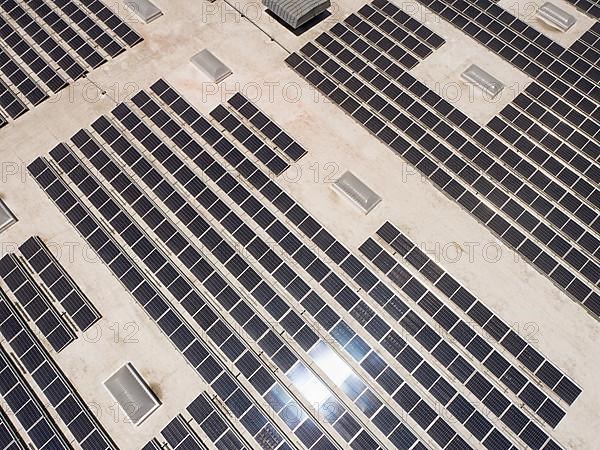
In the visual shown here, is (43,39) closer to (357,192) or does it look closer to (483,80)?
(357,192)

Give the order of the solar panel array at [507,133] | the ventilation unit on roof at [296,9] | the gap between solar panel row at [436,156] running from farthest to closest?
1. the ventilation unit on roof at [296,9]
2. the solar panel array at [507,133]
3. the gap between solar panel row at [436,156]

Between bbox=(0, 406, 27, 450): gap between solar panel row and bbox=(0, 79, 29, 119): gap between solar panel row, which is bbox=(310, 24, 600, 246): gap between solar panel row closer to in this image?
bbox=(0, 79, 29, 119): gap between solar panel row

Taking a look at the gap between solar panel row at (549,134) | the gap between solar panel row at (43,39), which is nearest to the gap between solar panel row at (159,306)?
the gap between solar panel row at (43,39)

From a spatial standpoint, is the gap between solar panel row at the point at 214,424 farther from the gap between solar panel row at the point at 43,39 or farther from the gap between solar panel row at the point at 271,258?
the gap between solar panel row at the point at 43,39

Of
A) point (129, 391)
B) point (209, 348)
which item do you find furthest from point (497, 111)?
point (129, 391)

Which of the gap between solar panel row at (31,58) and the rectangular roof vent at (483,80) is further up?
the gap between solar panel row at (31,58)

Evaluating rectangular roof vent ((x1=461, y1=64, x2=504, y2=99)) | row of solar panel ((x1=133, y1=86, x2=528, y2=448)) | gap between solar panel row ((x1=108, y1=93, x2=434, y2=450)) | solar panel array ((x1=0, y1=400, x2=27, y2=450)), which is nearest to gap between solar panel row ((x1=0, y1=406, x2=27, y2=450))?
solar panel array ((x1=0, y1=400, x2=27, y2=450))

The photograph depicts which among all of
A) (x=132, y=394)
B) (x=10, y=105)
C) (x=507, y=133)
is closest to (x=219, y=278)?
(x=132, y=394)
